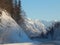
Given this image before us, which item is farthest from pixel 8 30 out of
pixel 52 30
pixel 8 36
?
pixel 52 30

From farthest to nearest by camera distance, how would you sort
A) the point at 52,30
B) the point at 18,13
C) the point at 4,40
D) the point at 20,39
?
the point at 52,30 < the point at 18,13 < the point at 20,39 < the point at 4,40

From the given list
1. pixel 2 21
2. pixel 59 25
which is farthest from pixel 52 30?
pixel 2 21

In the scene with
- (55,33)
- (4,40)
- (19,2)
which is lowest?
(4,40)

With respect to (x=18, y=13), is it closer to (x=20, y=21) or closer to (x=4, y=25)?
(x=20, y=21)

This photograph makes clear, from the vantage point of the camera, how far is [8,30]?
4331cm

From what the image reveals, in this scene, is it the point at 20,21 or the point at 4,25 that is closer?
the point at 4,25

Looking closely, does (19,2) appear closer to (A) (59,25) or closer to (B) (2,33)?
(A) (59,25)

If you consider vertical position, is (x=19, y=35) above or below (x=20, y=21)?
below

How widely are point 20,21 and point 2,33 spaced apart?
1481 inches

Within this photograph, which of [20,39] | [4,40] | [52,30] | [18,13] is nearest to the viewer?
[4,40]

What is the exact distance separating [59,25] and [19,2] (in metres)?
11.8

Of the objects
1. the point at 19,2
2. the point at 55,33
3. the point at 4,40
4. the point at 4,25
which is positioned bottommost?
the point at 4,40

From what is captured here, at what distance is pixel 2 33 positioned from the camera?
4219 centimetres

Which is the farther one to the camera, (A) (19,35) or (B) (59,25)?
(B) (59,25)
